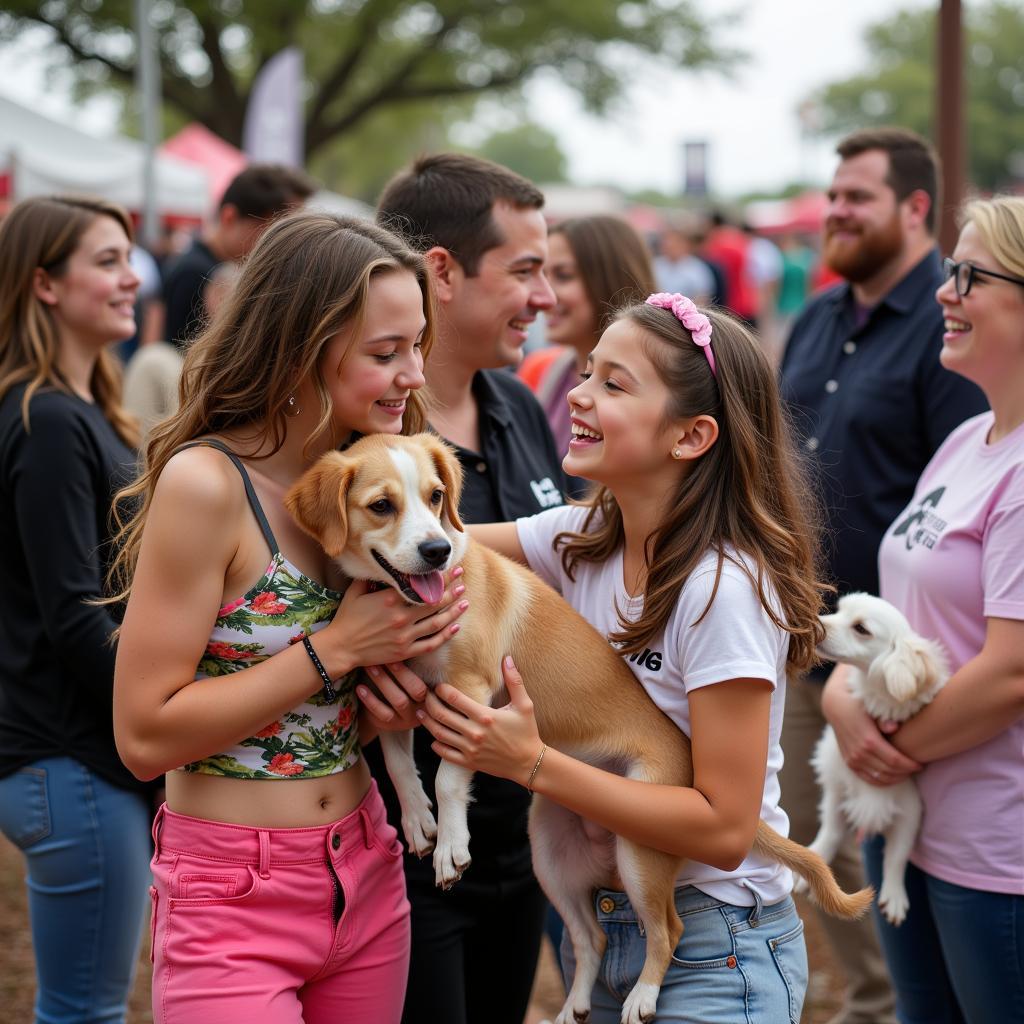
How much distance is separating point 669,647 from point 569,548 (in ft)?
1.48

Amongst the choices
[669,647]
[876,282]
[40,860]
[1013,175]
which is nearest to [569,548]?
[669,647]

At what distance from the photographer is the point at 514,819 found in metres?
2.92

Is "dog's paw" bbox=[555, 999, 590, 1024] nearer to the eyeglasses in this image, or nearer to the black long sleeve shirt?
the black long sleeve shirt

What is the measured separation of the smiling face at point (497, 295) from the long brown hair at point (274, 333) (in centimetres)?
69

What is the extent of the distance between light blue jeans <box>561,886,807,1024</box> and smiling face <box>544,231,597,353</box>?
3.06m

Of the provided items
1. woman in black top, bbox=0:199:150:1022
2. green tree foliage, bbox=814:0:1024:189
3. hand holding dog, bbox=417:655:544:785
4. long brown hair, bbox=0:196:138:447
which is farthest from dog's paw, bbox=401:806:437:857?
green tree foliage, bbox=814:0:1024:189

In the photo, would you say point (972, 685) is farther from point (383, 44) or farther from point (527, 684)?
point (383, 44)

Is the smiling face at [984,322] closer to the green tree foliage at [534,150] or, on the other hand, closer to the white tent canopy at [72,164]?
the white tent canopy at [72,164]

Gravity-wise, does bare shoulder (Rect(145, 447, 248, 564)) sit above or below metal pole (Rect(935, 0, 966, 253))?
below

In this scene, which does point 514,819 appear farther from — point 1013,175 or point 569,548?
point 1013,175

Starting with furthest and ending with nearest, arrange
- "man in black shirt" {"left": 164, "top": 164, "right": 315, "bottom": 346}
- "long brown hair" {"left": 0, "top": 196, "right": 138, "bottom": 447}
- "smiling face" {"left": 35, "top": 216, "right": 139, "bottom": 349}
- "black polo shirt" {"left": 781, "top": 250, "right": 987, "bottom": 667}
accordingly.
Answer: "man in black shirt" {"left": 164, "top": 164, "right": 315, "bottom": 346}
"black polo shirt" {"left": 781, "top": 250, "right": 987, "bottom": 667}
"smiling face" {"left": 35, "top": 216, "right": 139, "bottom": 349}
"long brown hair" {"left": 0, "top": 196, "right": 138, "bottom": 447}

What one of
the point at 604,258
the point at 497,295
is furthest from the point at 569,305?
the point at 497,295

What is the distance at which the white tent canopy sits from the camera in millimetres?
13812

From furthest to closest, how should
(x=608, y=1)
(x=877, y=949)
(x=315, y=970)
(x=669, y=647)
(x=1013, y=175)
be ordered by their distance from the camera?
1. (x=1013, y=175)
2. (x=608, y=1)
3. (x=877, y=949)
4. (x=669, y=647)
5. (x=315, y=970)
